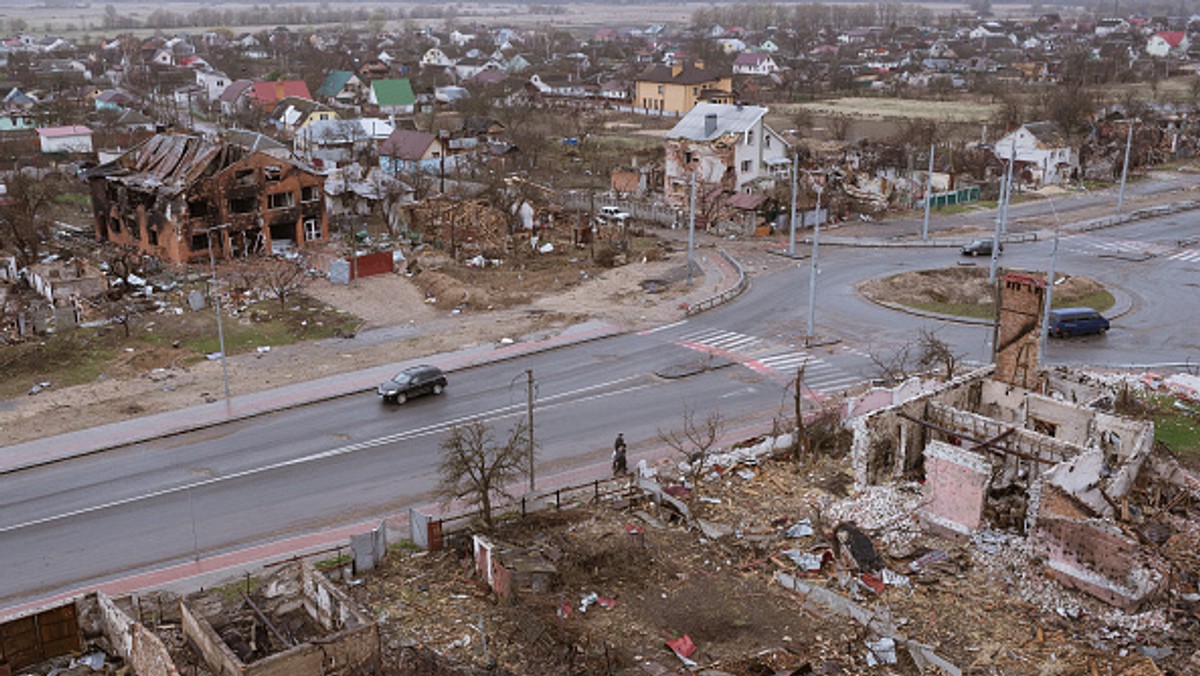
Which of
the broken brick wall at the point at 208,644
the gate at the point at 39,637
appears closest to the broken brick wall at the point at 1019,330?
the broken brick wall at the point at 208,644

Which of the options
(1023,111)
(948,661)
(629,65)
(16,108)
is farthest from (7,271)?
(629,65)

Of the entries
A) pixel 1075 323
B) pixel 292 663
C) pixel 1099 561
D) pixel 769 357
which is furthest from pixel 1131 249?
pixel 292 663

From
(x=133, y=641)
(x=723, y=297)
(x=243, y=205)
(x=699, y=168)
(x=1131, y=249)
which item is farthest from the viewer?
(x=699, y=168)

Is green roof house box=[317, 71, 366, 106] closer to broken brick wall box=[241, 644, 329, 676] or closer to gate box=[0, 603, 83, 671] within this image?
gate box=[0, 603, 83, 671]

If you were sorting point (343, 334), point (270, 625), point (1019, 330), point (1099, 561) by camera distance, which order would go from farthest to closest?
point (343, 334), point (1019, 330), point (1099, 561), point (270, 625)

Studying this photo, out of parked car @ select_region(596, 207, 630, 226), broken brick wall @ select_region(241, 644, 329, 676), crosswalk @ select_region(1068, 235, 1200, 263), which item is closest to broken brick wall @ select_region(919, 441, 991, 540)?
broken brick wall @ select_region(241, 644, 329, 676)

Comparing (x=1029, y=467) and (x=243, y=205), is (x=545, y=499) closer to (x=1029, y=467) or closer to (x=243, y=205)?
(x=1029, y=467)

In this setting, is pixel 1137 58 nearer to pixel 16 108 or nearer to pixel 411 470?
pixel 16 108
